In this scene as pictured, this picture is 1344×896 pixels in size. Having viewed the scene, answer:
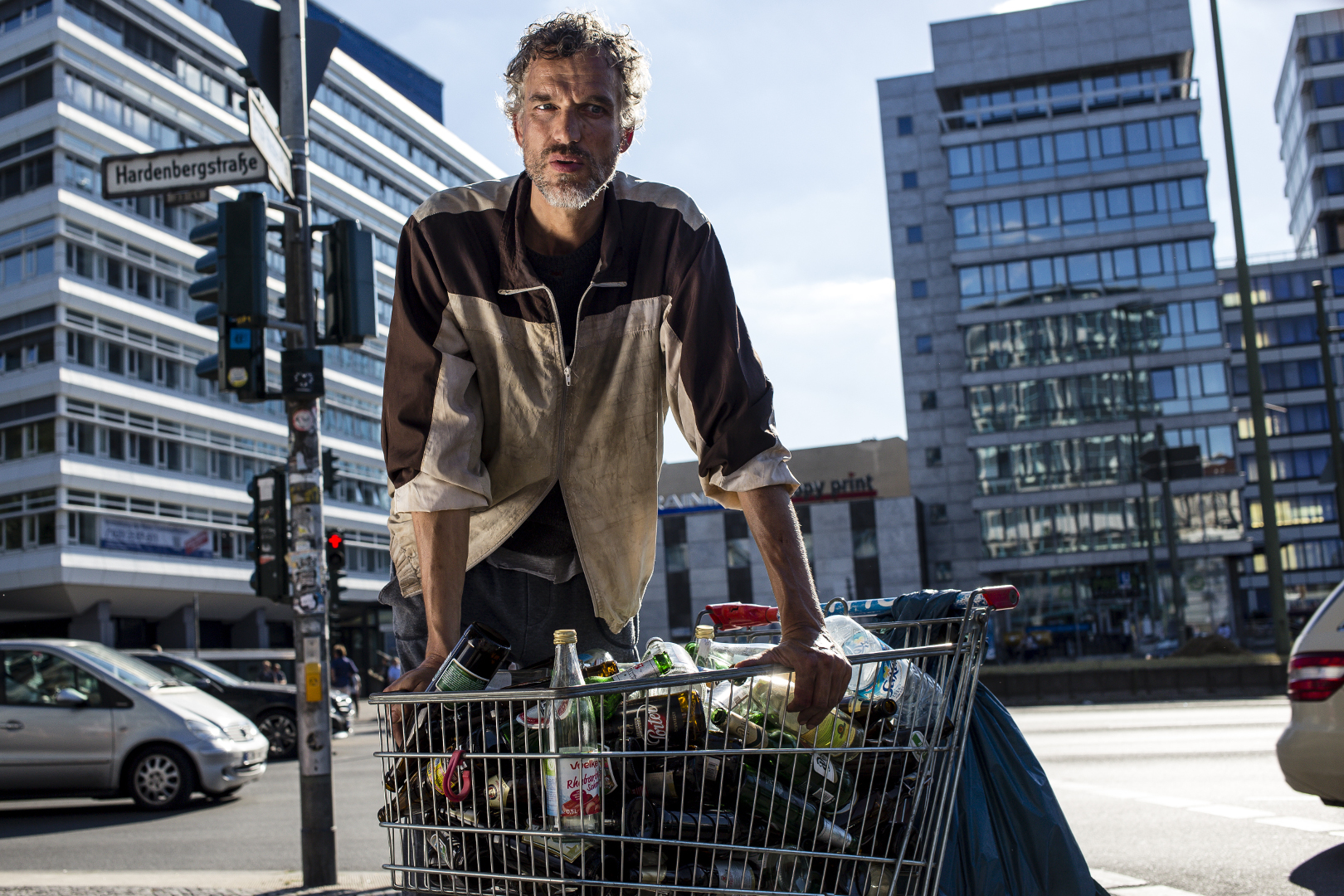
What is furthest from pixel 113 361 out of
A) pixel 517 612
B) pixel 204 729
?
pixel 517 612

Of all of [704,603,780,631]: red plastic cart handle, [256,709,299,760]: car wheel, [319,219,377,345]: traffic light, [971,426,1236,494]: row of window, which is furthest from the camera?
[971,426,1236,494]: row of window

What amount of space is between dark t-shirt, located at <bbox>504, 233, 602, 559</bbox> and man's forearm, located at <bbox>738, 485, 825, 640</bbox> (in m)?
0.51

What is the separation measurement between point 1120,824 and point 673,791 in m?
6.69

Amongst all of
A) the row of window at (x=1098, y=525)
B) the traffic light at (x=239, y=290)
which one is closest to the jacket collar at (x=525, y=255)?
the traffic light at (x=239, y=290)

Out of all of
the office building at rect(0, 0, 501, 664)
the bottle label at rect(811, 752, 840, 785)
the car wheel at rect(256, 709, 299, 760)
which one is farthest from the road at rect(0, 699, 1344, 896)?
the office building at rect(0, 0, 501, 664)

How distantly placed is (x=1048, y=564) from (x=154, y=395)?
38185 mm

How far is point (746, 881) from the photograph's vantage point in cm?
189

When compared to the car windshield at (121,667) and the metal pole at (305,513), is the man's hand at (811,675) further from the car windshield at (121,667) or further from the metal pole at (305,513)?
the car windshield at (121,667)

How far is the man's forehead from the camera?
7.56 ft

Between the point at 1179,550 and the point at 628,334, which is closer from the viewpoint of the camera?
the point at 628,334

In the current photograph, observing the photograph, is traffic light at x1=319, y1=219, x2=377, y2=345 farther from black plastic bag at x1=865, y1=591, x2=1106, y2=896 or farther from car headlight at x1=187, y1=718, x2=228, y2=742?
black plastic bag at x1=865, y1=591, x2=1106, y2=896

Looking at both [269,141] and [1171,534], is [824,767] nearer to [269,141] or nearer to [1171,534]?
[269,141]

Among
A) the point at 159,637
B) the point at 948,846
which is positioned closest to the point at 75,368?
the point at 159,637

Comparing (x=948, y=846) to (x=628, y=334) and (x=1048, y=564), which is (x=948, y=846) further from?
(x=1048, y=564)
